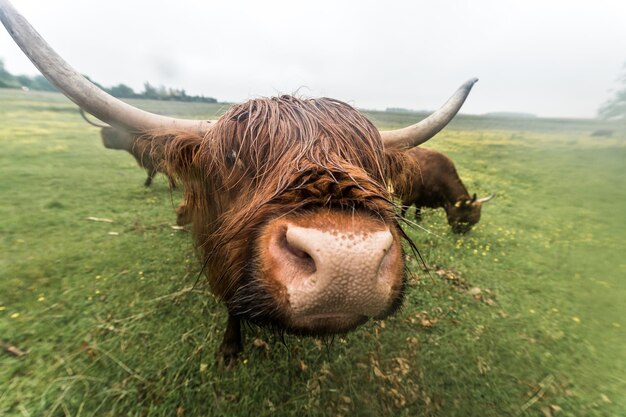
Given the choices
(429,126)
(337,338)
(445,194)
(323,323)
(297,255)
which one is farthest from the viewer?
(445,194)

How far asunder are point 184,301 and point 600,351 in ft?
15.8

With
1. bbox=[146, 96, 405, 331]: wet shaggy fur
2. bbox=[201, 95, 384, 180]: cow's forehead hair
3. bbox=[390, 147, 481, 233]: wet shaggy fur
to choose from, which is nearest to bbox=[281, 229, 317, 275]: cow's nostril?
bbox=[146, 96, 405, 331]: wet shaggy fur

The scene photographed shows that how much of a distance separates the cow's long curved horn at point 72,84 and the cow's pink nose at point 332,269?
1.24 metres

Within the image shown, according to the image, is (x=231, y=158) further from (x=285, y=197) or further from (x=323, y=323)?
A: (x=323, y=323)

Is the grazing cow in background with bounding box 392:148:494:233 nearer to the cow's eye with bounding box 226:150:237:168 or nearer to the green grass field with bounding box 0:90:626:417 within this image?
the green grass field with bounding box 0:90:626:417

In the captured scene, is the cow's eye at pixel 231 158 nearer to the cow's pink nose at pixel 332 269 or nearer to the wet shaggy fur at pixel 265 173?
the wet shaggy fur at pixel 265 173

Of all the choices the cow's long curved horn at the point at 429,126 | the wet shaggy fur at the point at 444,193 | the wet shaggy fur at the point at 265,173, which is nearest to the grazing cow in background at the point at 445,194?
the wet shaggy fur at the point at 444,193

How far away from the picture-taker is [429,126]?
2336 millimetres

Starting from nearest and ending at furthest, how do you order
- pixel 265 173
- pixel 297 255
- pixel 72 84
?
pixel 297 255 < pixel 72 84 < pixel 265 173

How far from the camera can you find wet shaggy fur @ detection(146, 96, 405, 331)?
4.15 feet

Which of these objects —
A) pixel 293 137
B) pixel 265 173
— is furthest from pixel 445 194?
pixel 265 173

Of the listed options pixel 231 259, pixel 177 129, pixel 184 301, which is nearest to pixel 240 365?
pixel 184 301

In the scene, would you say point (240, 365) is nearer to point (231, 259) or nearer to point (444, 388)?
point (231, 259)

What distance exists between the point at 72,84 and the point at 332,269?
158cm
